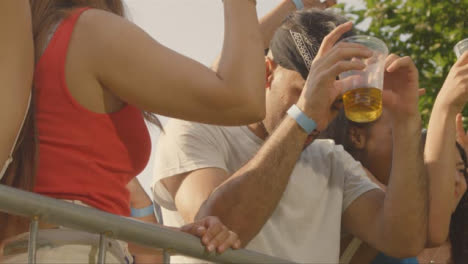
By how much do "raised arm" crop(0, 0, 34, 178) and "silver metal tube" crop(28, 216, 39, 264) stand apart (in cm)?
14

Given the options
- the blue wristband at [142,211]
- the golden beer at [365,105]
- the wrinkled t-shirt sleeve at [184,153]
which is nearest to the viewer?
the golden beer at [365,105]

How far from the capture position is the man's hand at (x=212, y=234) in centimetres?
201

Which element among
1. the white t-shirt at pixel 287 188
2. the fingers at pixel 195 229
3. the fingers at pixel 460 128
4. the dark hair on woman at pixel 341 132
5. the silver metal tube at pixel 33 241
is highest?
the silver metal tube at pixel 33 241

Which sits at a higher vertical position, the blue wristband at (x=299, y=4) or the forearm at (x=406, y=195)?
the blue wristband at (x=299, y=4)

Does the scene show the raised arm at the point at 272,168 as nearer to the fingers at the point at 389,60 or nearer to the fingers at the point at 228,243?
the fingers at the point at 389,60

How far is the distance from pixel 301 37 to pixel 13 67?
1.96 meters

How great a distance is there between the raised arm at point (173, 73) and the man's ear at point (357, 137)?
2015 millimetres

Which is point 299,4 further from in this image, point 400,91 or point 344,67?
point 344,67

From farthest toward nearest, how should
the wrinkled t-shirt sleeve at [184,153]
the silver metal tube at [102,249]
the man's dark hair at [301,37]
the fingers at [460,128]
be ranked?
the fingers at [460,128]
the man's dark hair at [301,37]
the wrinkled t-shirt sleeve at [184,153]
the silver metal tube at [102,249]

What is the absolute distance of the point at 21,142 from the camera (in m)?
1.79

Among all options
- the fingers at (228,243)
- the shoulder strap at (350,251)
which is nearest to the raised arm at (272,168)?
the shoulder strap at (350,251)

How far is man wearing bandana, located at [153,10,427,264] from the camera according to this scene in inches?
114

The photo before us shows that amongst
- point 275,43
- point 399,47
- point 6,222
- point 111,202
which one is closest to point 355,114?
point 275,43

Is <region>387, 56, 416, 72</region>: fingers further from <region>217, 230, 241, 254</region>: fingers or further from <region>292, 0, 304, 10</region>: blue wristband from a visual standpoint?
<region>217, 230, 241, 254</region>: fingers
